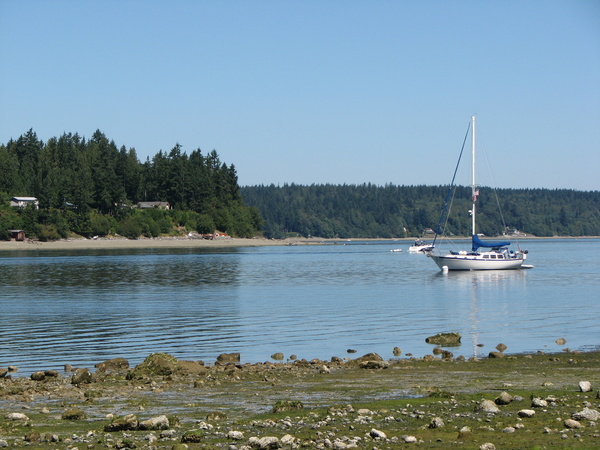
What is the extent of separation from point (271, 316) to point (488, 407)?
96.0ft

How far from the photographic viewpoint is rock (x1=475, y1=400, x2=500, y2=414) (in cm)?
1639

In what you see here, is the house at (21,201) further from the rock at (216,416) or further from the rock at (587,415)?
the rock at (587,415)

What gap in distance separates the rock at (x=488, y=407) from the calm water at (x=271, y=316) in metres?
12.5

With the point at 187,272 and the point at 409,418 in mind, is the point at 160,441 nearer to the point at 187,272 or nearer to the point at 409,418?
the point at 409,418

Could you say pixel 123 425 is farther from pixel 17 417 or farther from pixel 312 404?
pixel 312 404

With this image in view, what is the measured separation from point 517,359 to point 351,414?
40.1 ft

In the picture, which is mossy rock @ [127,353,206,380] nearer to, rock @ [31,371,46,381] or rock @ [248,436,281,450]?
rock @ [31,371,46,381]

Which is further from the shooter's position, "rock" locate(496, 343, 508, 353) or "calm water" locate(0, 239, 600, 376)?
"calm water" locate(0, 239, 600, 376)

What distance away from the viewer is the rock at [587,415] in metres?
15.0

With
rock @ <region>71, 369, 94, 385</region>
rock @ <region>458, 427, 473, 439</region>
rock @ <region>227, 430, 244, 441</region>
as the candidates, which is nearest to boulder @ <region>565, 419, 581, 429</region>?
rock @ <region>458, 427, 473, 439</region>

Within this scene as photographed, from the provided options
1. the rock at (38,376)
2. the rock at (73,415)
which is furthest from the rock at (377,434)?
the rock at (38,376)

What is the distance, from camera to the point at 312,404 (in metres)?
18.3

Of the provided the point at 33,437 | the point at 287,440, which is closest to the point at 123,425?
the point at 33,437

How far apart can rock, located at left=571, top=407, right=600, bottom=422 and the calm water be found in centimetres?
1415
